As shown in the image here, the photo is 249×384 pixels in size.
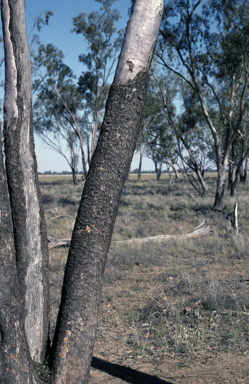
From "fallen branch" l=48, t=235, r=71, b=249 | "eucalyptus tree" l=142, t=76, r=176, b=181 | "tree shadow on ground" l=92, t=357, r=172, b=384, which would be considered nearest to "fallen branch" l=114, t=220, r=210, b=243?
"fallen branch" l=48, t=235, r=71, b=249

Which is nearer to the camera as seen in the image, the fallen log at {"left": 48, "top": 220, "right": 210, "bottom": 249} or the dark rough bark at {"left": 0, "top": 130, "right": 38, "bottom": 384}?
the dark rough bark at {"left": 0, "top": 130, "right": 38, "bottom": 384}

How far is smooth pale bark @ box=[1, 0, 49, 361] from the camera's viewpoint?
7.49ft

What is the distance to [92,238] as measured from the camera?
80.0 inches

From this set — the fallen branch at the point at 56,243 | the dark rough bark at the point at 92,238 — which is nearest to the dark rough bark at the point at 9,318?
the dark rough bark at the point at 92,238

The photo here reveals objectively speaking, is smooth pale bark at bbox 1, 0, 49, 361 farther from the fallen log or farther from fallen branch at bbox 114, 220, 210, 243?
fallen branch at bbox 114, 220, 210, 243

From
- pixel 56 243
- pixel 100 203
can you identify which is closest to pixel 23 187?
pixel 100 203

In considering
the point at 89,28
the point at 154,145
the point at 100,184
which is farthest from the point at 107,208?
the point at 89,28

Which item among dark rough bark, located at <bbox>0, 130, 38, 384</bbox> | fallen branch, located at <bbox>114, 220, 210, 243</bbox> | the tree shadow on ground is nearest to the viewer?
dark rough bark, located at <bbox>0, 130, 38, 384</bbox>

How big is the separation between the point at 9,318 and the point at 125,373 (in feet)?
5.35

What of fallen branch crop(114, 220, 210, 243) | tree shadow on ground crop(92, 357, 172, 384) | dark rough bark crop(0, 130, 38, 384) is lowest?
tree shadow on ground crop(92, 357, 172, 384)

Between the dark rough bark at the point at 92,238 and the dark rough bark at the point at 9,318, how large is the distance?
12.5 inches

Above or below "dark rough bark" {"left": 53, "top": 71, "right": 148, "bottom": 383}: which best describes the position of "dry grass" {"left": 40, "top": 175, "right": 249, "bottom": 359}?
below

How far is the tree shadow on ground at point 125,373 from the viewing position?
8.78 feet

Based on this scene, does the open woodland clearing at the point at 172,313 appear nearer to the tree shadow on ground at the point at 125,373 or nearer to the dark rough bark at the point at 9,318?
the tree shadow on ground at the point at 125,373
